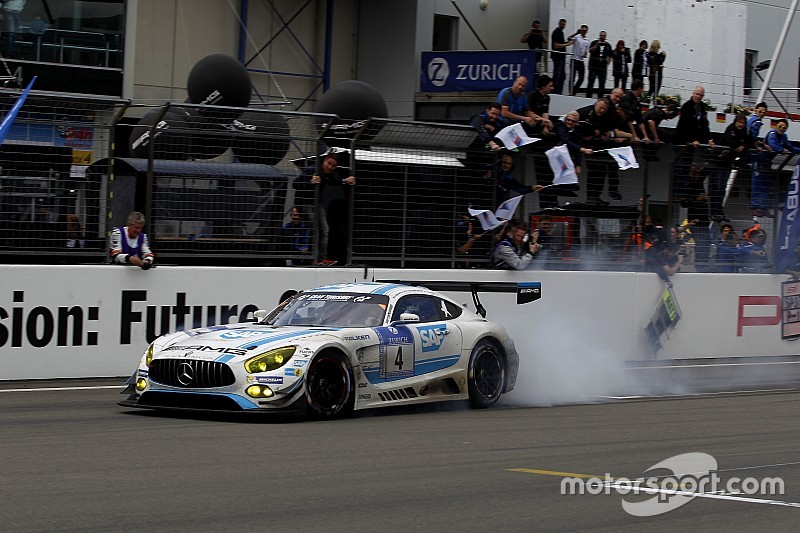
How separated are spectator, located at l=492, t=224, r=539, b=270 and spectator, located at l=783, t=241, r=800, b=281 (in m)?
5.26

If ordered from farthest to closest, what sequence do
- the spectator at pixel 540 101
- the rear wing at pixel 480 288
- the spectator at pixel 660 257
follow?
the spectator at pixel 540 101, the spectator at pixel 660 257, the rear wing at pixel 480 288

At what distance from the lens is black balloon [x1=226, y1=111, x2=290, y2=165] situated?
1466 centimetres

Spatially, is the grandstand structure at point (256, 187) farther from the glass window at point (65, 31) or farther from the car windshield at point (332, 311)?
the car windshield at point (332, 311)

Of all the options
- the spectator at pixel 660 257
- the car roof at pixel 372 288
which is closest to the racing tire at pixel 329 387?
the car roof at pixel 372 288

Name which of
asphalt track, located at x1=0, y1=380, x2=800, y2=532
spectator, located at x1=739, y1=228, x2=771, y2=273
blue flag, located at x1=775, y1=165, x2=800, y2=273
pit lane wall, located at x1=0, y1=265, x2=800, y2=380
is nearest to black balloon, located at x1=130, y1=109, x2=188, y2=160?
pit lane wall, located at x1=0, y1=265, x2=800, y2=380

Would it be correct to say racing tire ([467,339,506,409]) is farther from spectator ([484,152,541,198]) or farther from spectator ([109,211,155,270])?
spectator ([484,152,541,198])

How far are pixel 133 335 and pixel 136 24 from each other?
54.6ft

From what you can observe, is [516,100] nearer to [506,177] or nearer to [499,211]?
[506,177]

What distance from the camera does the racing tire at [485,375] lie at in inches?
472

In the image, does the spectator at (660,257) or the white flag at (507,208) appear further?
the spectator at (660,257)

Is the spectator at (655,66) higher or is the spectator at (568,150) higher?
the spectator at (655,66)

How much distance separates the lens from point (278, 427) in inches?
387

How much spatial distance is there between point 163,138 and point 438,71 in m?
17.1

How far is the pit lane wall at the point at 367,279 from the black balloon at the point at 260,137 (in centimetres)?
144
